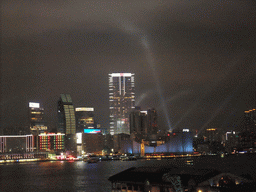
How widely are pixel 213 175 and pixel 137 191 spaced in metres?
6.32

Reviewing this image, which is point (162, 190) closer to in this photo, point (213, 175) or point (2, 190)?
point (213, 175)

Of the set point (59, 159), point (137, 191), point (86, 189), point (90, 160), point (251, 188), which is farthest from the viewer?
point (59, 159)

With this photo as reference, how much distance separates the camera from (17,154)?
19125 cm

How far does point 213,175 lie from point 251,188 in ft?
9.13

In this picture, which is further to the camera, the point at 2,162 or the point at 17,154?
the point at 17,154

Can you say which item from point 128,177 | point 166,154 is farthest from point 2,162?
point 128,177

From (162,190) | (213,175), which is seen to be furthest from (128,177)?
(213,175)

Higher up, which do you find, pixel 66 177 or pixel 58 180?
pixel 58 180

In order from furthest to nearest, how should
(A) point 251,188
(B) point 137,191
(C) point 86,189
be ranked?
(C) point 86,189, (B) point 137,191, (A) point 251,188

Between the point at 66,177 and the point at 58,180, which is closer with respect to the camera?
the point at 58,180

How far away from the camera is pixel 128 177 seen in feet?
106

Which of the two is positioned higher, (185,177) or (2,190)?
(185,177)

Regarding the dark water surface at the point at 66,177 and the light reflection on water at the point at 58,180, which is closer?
the light reflection on water at the point at 58,180

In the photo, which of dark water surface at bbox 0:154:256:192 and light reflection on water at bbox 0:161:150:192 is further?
dark water surface at bbox 0:154:256:192
